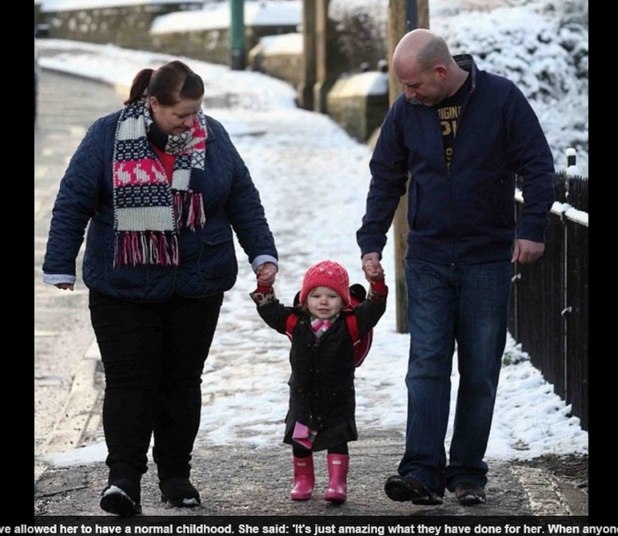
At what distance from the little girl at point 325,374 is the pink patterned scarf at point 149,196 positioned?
1.32ft

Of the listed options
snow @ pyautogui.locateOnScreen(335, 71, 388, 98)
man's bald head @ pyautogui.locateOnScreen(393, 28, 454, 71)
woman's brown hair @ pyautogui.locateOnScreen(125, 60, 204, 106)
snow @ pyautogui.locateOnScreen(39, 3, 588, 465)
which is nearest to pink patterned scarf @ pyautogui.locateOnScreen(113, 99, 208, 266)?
woman's brown hair @ pyautogui.locateOnScreen(125, 60, 204, 106)

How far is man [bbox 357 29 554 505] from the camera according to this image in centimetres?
554

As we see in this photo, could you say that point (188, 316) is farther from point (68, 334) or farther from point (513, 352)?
point (68, 334)

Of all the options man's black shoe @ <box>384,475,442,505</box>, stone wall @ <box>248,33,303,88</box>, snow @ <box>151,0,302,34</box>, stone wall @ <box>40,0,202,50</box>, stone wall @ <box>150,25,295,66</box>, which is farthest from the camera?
stone wall @ <box>40,0,202,50</box>

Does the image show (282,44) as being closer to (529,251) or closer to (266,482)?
(266,482)

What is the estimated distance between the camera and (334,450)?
18.6 feet

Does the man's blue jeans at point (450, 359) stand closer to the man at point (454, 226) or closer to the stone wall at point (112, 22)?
the man at point (454, 226)

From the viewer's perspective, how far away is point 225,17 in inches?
1208

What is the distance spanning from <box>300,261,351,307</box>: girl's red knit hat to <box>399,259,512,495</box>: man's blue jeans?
24 centimetres

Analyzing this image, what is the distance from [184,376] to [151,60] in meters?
25.2

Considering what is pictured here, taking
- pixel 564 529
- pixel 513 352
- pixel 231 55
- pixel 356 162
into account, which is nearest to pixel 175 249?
pixel 564 529

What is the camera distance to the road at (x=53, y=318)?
331 inches

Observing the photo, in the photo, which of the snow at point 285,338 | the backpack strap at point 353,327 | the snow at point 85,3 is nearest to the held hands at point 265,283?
the backpack strap at point 353,327

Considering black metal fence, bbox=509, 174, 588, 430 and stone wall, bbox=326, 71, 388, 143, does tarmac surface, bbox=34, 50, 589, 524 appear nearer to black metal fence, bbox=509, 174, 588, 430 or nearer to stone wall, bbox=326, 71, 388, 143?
black metal fence, bbox=509, 174, 588, 430
